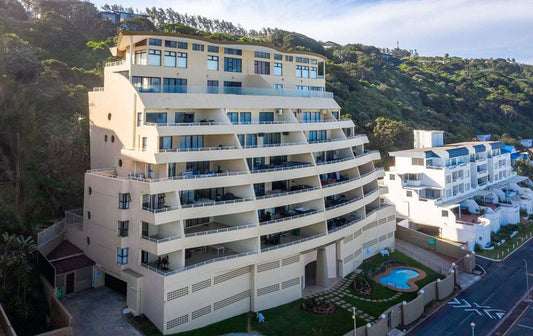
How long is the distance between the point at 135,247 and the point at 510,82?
653ft

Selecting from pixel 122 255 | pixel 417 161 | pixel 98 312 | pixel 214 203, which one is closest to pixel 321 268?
pixel 214 203

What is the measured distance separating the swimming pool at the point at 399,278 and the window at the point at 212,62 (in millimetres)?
32940

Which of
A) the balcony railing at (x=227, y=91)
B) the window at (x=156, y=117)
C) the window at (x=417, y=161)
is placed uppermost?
the balcony railing at (x=227, y=91)

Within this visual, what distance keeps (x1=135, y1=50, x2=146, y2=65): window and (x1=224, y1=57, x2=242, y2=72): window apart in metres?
10.0

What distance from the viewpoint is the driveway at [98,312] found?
107 feet

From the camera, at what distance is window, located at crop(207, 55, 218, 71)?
4609 cm

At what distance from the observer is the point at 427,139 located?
267 ft

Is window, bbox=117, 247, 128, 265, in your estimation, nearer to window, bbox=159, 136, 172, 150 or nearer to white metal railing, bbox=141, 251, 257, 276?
white metal railing, bbox=141, 251, 257, 276

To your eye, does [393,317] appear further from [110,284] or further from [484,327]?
[110,284]

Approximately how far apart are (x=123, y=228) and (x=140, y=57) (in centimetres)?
1881

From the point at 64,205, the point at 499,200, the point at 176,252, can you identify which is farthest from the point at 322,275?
the point at 499,200

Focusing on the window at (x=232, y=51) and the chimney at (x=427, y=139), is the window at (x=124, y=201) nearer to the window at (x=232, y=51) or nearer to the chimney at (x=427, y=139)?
the window at (x=232, y=51)

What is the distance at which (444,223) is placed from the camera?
63.8 metres

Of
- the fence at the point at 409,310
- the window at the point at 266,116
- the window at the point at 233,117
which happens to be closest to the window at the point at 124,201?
the window at the point at 233,117
